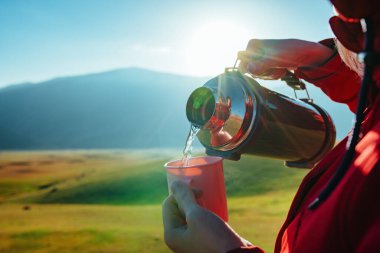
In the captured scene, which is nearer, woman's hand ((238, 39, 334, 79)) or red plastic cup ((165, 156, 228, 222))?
red plastic cup ((165, 156, 228, 222))

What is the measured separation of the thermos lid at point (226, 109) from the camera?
1.35 m

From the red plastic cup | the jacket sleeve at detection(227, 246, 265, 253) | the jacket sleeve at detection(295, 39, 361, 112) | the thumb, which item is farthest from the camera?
the jacket sleeve at detection(295, 39, 361, 112)

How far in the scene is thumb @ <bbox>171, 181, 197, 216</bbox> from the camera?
1096 millimetres

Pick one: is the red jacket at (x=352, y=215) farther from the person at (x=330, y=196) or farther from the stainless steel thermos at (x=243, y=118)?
the stainless steel thermos at (x=243, y=118)

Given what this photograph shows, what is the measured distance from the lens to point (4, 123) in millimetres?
77062

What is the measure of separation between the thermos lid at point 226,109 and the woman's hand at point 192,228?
267mm

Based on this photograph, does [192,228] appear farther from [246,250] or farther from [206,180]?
[206,180]

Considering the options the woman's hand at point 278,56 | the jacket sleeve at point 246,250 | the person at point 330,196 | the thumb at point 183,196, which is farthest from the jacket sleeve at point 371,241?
the woman's hand at point 278,56

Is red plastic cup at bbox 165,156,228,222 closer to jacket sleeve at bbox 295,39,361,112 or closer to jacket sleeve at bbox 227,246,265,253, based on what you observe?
jacket sleeve at bbox 227,246,265,253

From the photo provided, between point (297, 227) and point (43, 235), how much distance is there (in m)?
6.05

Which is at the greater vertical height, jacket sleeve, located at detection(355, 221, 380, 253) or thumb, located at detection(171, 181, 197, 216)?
jacket sleeve, located at detection(355, 221, 380, 253)

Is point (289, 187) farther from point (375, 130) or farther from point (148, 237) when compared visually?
point (375, 130)

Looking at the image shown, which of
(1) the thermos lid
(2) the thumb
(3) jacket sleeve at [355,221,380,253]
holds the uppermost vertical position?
(1) the thermos lid

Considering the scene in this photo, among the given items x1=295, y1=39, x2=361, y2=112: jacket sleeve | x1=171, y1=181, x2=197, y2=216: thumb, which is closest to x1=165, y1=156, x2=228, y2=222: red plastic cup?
x1=171, y1=181, x2=197, y2=216: thumb
